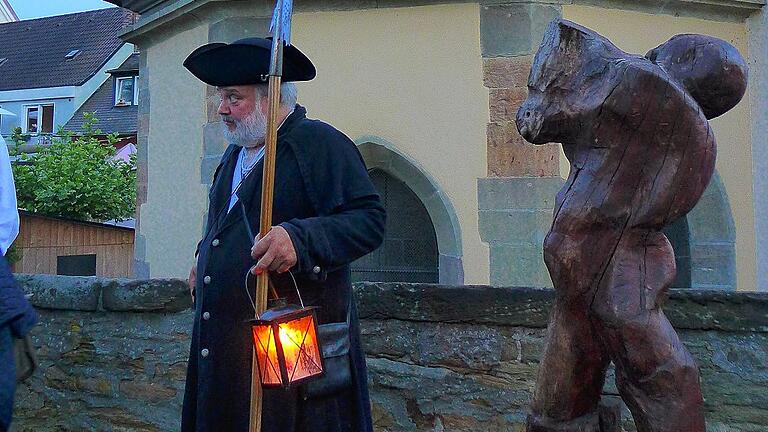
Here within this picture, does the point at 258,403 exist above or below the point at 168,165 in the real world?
below

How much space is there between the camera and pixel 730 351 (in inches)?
121

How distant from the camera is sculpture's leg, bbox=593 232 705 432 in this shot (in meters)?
1.70

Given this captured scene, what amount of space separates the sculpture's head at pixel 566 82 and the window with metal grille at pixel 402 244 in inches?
165

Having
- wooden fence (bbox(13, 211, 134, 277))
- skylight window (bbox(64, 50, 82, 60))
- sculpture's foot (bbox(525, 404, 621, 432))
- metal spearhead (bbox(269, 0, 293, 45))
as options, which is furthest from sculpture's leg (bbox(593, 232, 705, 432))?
skylight window (bbox(64, 50, 82, 60))

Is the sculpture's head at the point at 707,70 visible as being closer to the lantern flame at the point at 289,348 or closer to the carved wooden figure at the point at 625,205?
the carved wooden figure at the point at 625,205

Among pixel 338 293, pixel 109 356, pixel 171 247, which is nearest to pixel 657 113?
pixel 338 293

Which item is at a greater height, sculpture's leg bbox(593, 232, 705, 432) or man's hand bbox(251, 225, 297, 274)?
man's hand bbox(251, 225, 297, 274)

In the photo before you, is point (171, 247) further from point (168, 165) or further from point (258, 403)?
point (258, 403)

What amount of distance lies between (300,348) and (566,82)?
36.0 inches

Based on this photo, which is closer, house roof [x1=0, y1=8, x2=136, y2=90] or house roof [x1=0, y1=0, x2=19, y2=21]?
house roof [x1=0, y1=8, x2=136, y2=90]

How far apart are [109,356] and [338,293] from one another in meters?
1.92

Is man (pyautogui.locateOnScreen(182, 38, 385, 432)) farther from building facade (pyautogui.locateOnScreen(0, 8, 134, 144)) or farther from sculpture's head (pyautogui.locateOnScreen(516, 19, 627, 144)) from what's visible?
building facade (pyautogui.locateOnScreen(0, 8, 134, 144))

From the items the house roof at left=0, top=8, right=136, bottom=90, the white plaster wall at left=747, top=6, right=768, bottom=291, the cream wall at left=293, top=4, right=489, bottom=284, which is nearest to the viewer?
the cream wall at left=293, top=4, right=489, bottom=284

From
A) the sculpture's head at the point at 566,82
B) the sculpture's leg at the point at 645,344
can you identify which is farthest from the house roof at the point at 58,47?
the sculpture's leg at the point at 645,344
